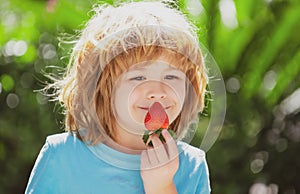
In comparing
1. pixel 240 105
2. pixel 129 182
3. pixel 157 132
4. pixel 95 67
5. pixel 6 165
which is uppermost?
pixel 95 67

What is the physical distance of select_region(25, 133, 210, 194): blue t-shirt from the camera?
5.45ft

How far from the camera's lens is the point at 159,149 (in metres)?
1.58

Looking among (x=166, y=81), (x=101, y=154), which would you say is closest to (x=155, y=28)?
(x=166, y=81)

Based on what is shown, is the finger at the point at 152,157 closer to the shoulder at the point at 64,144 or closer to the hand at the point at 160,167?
the hand at the point at 160,167

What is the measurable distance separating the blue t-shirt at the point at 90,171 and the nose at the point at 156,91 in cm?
17

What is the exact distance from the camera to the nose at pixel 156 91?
155 centimetres

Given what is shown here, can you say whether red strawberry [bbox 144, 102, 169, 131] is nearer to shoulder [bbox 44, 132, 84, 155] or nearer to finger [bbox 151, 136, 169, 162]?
finger [bbox 151, 136, 169, 162]

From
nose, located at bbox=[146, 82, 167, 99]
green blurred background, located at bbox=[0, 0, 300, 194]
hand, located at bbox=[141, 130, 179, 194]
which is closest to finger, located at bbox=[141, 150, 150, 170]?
hand, located at bbox=[141, 130, 179, 194]

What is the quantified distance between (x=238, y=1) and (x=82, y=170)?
194cm

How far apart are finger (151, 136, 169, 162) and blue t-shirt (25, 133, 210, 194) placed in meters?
0.08

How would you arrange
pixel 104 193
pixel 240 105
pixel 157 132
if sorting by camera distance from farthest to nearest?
pixel 240 105, pixel 104 193, pixel 157 132

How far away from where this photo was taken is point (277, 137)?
3.33m

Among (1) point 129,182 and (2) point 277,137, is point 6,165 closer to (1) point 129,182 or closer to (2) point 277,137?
(2) point 277,137

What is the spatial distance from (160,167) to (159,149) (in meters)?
0.05
